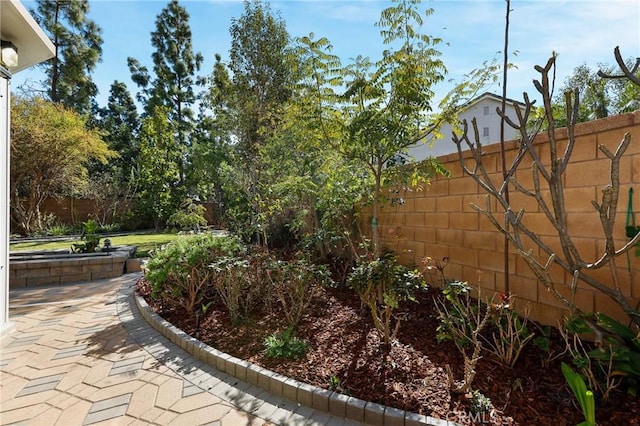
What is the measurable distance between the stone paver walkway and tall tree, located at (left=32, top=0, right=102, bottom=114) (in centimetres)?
1743

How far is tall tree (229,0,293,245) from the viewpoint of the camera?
8.24m

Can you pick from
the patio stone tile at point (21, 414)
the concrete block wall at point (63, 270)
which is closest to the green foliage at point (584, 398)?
the patio stone tile at point (21, 414)

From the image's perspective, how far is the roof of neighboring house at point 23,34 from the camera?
3198 millimetres

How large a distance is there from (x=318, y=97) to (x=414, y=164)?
54.1 inches

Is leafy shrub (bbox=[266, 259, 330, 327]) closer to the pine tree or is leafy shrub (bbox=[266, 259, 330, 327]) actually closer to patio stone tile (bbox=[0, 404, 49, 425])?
patio stone tile (bbox=[0, 404, 49, 425])

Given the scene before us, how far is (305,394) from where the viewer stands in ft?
7.40

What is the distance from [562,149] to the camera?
2.57 m

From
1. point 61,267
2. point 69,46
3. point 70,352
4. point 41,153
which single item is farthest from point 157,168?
point 70,352

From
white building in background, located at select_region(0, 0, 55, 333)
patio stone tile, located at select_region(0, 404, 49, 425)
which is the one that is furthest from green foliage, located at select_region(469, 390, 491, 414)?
white building in background, located at select_region(0, 0, 55, 333)

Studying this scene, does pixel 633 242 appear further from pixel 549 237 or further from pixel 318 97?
pixel 318 97

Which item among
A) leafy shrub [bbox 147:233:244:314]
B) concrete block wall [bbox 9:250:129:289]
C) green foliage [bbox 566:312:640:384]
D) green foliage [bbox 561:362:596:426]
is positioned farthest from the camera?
concrete block wall [bbox 9:250:129:289]

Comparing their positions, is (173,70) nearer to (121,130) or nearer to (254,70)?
(121,130)

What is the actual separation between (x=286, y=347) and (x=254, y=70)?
7.87m

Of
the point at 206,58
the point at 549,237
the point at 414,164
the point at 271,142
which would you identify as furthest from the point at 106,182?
the point at 549,237
